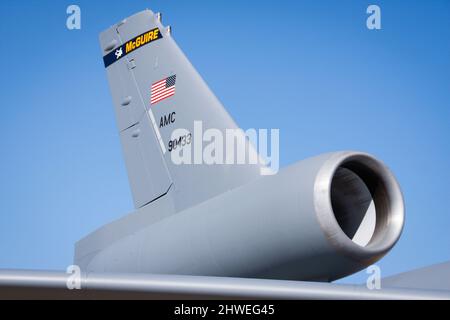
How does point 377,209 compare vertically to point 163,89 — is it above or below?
below

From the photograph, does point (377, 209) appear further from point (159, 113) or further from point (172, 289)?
point (159, 113)

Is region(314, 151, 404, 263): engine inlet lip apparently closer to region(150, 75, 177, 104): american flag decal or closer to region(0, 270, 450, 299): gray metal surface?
region(0, 270, 450, 299): gray metal surface

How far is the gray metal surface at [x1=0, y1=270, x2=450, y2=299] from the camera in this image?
369 centimetres

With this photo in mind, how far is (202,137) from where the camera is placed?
6742 millimetres

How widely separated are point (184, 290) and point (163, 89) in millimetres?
4207

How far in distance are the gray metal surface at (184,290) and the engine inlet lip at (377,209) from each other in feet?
2.26

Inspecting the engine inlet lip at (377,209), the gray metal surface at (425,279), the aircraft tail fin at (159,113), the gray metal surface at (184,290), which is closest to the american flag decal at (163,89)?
the aircraft tail fin at (159,113)

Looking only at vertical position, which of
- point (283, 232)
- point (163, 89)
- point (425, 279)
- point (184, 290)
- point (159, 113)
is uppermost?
point (163, 89)

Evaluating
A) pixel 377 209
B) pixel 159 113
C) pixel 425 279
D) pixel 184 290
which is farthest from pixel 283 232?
pixel 159 113

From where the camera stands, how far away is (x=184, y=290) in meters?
3.79

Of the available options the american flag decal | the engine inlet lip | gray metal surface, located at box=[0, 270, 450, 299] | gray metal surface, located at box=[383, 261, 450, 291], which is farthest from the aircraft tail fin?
gray metal surface, located at box=[0, 270, 450, 299]
